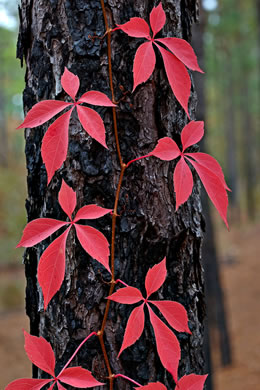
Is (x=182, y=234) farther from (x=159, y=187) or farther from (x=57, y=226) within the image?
(x=57, y=226)

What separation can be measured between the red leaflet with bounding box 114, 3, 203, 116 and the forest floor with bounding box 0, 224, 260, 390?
12.3ft

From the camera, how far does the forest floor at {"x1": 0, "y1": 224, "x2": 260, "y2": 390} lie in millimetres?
4402

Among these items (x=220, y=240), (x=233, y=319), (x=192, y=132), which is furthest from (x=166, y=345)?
(x=220, y=240)

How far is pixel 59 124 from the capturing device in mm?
681

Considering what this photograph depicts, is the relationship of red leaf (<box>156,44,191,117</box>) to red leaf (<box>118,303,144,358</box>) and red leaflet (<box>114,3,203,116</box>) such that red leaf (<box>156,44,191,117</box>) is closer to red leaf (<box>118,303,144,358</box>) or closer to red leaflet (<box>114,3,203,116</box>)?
red leaflet (<box>114,3,203,116</box>)

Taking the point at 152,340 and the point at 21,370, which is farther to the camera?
the point at 21,370

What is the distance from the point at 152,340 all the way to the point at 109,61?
23.6 inches

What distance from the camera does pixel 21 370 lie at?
5023 millimetres

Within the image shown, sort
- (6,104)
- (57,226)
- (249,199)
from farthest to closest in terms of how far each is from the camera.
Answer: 1. (6,104)
2. (249,199)
3. (57,226)

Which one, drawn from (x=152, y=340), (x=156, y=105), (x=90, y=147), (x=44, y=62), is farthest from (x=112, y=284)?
(x=44, y=62)

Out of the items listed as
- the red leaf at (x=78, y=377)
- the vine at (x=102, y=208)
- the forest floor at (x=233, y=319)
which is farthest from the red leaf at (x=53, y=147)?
the forest floor at (x=233, y=319)

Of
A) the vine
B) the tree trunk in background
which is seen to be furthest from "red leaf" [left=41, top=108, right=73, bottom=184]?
the tree trunk in background

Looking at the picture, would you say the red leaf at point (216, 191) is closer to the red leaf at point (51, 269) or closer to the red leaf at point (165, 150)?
the red leaf at point (165, 150)

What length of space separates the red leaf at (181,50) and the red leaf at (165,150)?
15 cm
